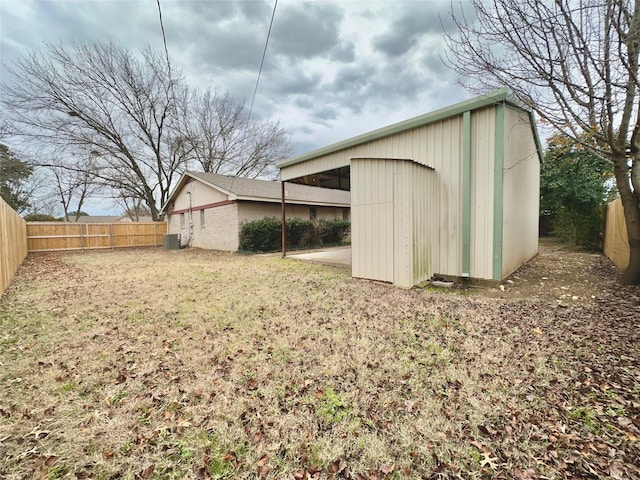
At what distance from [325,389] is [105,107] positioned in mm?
22447

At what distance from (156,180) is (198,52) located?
15.5m

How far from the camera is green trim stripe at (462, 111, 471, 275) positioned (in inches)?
202

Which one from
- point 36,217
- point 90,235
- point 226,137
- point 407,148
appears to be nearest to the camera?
point 407,148

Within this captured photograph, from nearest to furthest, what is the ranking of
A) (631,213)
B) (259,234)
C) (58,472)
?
(58,472), (631,213), (259,234)

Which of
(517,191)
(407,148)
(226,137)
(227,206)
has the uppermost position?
(226,137)

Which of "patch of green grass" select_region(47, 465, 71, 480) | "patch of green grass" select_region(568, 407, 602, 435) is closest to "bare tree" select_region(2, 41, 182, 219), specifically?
"patch of green grass" select_region(47, 465, 71, 480)

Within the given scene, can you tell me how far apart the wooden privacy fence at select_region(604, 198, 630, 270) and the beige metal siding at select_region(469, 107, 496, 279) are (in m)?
3.11

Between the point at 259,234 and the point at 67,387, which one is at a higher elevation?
the point at 259,234

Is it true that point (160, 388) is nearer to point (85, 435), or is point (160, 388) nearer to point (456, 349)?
point (85, 435)

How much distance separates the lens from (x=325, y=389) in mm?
2293

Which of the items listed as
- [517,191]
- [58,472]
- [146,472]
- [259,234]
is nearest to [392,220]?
[517,191]

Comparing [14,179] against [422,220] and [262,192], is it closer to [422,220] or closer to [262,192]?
[262,192]

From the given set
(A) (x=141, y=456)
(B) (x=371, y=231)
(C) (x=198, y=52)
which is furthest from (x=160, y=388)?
(C) (x=198, y=52)

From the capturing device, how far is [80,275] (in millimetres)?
7215
